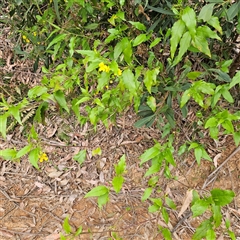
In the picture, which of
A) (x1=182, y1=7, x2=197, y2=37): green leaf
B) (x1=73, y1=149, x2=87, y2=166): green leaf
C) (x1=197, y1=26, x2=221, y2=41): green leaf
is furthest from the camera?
(x1=73, y1=149, x2=87, y2=166): green leaf

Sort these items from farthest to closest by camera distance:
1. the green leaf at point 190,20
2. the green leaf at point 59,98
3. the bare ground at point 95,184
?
the bare ground at point 95,184, the green leaf at point 59,98, the green leaf at point 190,20

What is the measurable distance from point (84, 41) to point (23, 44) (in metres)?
1.17

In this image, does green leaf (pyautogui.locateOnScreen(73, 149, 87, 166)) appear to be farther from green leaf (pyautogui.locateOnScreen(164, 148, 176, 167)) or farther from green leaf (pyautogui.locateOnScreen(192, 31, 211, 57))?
green leaf (pyautogui.locateOnScreen(192, 31, 211, 57))

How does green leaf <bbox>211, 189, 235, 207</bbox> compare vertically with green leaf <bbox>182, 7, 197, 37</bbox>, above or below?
below

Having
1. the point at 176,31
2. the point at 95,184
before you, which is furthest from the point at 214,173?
the point at 176,31

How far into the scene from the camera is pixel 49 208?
222 cm

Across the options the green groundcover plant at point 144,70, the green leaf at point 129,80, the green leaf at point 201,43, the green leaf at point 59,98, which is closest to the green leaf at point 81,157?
the green groundcover plant at point 144,70

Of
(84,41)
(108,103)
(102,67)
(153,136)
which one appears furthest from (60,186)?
(102,67)

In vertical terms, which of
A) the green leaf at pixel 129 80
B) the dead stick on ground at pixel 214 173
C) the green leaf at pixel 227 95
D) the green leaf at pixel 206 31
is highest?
the green leaf at pixel 206 31

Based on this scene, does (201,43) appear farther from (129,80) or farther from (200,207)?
(200,207)

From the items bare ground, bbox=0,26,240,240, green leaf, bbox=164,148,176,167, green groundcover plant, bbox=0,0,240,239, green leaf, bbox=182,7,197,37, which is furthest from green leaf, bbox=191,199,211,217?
bare ground, bbox=0,26,240,240

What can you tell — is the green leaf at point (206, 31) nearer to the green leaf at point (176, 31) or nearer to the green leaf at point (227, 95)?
the green leaf at point (176, 31)

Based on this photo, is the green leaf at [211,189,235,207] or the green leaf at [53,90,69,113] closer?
the green leaf at [211,189,235,207]

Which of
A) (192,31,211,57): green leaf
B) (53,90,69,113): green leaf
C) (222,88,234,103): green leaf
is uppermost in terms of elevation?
(192,31,211,57): green leaf
